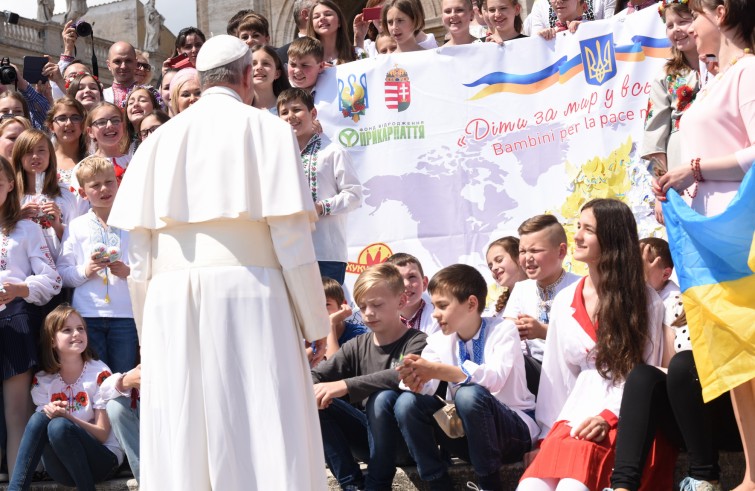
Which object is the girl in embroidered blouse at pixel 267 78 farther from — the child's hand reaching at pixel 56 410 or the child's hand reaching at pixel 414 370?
the child's hand reaching at pixel 414 370

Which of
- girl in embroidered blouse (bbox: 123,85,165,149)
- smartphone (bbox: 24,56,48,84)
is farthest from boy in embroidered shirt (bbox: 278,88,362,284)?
smartphone (bbox: 24,56,48,84)

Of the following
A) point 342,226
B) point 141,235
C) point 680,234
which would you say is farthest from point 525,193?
point 141,235

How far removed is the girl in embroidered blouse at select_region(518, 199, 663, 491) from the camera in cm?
502

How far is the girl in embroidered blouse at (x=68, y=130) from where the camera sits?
8273mm

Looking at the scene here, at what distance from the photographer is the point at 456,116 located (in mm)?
8195

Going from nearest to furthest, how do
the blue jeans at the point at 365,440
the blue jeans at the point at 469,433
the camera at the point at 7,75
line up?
the blue jeans at the point at 469,433 → the blue jeans at the point at 365,440 → the camera at the point at 7,75

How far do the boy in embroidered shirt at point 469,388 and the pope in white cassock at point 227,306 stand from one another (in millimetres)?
844

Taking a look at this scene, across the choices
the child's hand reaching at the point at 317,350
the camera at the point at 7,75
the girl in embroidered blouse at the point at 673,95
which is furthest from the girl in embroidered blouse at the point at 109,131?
the girl in embroidered blouse at the point at 673,95

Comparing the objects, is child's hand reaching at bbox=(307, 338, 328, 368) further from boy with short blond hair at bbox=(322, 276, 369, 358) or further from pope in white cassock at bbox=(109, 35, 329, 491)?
pope in white cassock at bbox=(109, 35, 329, 491)

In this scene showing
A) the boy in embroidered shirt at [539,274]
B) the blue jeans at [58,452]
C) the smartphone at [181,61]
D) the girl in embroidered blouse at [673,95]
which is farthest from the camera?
the smartphone at [181,61]

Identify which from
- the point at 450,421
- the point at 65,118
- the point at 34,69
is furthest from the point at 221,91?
the point at 34,69

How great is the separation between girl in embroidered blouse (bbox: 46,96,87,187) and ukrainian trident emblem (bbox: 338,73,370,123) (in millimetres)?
1883

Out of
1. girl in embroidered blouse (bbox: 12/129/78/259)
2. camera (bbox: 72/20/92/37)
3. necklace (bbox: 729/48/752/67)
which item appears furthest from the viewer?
camera (bbox: 72/20/92/37)

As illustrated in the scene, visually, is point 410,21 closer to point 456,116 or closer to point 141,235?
point 456,116
